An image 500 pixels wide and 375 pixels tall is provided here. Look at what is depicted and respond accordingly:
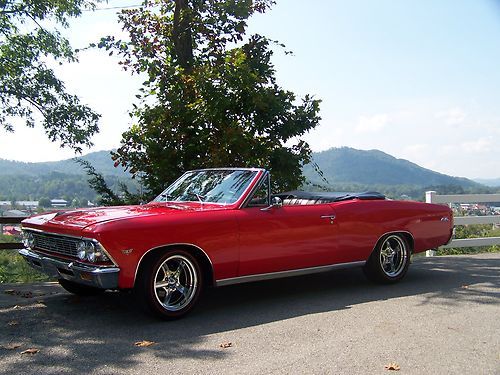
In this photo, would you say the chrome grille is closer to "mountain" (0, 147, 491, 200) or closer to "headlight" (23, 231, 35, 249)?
"headlight" (23, 231, 35, 249)

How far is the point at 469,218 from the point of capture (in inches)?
445

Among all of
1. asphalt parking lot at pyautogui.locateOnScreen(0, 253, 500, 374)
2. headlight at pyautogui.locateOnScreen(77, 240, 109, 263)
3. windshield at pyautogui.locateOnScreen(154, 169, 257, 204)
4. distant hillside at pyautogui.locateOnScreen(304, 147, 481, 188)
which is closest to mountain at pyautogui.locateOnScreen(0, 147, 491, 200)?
distant hillside at pyautogui.locateOnScreen(304, 147, 481, 188)

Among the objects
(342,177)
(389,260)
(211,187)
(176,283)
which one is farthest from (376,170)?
(176,283)

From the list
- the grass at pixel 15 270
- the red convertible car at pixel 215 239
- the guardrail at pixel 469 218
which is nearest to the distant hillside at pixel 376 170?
the guardrail at pixel 469 218

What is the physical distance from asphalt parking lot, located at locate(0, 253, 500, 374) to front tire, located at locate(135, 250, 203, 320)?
15 cm

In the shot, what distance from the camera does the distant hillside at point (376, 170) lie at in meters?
50.6

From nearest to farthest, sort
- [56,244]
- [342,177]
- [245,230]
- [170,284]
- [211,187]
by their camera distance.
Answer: [170,284] → [56,244] → [245,230] → [211,187] → [342,177]

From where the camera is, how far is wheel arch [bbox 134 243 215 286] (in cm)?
513

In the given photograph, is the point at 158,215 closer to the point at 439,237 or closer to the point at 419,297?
the point at 419,297

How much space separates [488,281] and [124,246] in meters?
5.22

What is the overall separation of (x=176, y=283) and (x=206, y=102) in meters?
4.50

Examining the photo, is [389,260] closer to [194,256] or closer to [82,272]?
[194,256]

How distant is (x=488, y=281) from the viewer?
743cm

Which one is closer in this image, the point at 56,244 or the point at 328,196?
the point at 56,244
